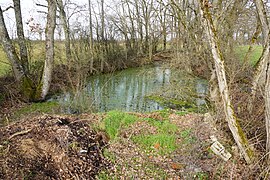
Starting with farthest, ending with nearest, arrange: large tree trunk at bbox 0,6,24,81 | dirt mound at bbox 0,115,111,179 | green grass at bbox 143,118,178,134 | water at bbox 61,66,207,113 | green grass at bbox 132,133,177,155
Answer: water at bbox 61,66,207,113 < large tree trunk at bbox 0,6,24,81 < green grass at bbox 143,118,178,134 < green grass at bbox 132,133,177,155 < dirt mound at bbox 0,115,111,179

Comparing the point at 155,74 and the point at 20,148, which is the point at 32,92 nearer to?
the point at 20,148

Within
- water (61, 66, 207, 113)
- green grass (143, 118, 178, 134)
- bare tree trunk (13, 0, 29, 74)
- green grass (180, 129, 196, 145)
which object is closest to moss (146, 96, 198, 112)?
water (61, 66, 207, 113)

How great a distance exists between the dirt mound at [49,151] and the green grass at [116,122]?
1.42 feet

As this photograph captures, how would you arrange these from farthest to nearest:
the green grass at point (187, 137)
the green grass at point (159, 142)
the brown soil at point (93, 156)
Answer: the green grass at point (187, 137)
the green grass at point (159, 142)
the brown soil at point (93, 156)

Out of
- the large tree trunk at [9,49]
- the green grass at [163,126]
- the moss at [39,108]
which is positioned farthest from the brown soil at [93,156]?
the large tree trunk at [9,49]

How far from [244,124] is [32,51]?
1123cm

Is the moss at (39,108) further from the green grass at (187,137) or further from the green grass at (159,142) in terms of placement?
the green grass at (187,137)

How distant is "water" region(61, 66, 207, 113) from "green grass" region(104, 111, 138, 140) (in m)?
2.29

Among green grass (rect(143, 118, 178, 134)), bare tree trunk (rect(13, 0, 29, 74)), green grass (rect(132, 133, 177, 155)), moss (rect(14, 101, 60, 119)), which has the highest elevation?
bare tree trunk (rect(13, 0, 29, 74))

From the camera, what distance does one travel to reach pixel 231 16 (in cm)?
765

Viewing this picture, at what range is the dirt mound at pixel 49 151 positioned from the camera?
318 centimetres

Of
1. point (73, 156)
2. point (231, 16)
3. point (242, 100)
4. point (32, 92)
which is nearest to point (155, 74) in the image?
point (231, 16)

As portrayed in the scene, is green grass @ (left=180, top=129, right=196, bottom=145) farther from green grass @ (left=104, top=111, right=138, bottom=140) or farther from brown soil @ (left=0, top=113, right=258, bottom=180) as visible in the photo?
green grass @ (left=104, top=111, right=138, bottom=140)

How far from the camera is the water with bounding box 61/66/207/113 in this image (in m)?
8.90
